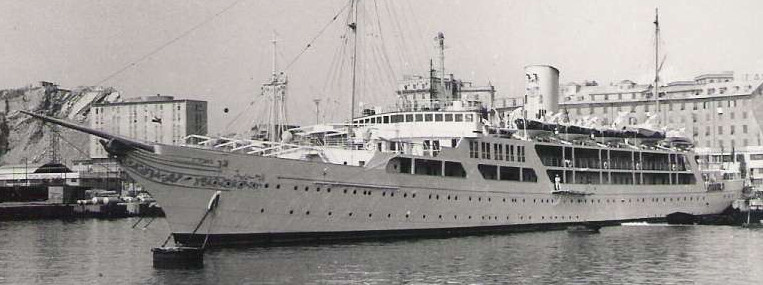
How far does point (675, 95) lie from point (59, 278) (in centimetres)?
7754

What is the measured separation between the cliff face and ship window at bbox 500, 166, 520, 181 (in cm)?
12170

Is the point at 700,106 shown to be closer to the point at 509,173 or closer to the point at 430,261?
the point at 509,173

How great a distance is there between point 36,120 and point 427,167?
140868 mm

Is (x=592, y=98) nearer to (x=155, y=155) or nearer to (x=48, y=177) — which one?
(x=48, y=177)

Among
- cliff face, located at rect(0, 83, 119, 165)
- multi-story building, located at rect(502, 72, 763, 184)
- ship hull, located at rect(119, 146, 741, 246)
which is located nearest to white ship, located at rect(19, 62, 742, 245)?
ship hull, located at rect(119, 146, 741, 246)

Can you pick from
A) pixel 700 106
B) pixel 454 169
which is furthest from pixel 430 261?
pixel 700 106

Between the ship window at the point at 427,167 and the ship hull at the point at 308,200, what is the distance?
43 cm

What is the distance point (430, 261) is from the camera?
1136 inches

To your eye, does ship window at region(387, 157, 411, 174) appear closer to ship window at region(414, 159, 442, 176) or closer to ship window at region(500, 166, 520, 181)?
ship window at region(414, 159, 442, 176)

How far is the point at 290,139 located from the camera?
123 feet

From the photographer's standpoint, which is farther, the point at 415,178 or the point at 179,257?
A: the point at 415,178

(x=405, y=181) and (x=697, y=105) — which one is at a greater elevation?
(x=697, y=105)

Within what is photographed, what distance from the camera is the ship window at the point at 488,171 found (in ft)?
131

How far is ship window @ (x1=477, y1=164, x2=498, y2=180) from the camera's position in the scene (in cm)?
4006
